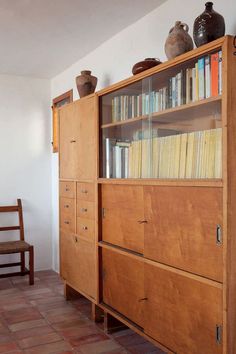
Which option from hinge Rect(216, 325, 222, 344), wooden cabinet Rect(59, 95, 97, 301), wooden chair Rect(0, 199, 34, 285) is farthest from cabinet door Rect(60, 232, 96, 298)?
hinge Rect(216, 325, 222, 344)

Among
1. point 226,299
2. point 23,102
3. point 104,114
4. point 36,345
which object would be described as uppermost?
point 23,102

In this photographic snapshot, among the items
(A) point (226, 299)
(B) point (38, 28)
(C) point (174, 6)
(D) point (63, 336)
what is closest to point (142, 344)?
(D) point (63, 336)

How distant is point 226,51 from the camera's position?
1612mm

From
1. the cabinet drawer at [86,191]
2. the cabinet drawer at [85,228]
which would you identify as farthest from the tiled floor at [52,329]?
the cabinet drawer at [86,191]

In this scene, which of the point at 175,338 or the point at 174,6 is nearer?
the point at 175,338

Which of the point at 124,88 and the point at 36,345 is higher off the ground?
the point at 124,88

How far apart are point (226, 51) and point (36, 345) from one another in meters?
2.14

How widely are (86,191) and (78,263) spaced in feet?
2.01

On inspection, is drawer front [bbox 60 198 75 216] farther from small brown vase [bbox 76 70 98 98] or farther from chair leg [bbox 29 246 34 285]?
small brown vase [bbox 76 70 98 98]

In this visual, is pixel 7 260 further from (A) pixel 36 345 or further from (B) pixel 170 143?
(B) pixel 170 143

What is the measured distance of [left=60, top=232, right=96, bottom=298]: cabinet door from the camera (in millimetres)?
2779

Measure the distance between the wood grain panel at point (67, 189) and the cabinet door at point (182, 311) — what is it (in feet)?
3.82

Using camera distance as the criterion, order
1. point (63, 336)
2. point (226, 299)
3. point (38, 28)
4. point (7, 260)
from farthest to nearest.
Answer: point (7, 260) < point (38, 28) < point (63, 336) < point (226, 299)

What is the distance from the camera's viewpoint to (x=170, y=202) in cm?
196
